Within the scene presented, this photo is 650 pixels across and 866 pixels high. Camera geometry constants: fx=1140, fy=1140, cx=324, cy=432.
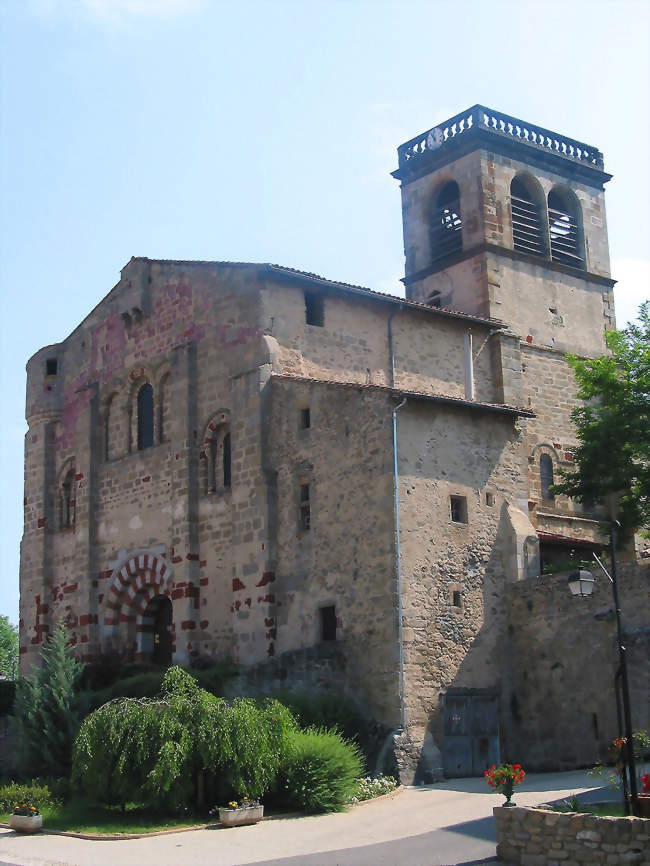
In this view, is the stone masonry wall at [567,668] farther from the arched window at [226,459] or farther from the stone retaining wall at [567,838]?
the arched window at [226,459]

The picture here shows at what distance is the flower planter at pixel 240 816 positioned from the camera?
1869 centimetres

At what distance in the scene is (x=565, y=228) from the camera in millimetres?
36156

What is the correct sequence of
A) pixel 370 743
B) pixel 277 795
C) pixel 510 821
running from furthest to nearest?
pixel 370 743 → pixel 277 795 → pixel 510 821

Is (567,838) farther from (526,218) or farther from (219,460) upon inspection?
(526,218)

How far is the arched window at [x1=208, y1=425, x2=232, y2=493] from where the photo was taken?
28.6 metres

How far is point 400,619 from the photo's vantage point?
2284 centimetres

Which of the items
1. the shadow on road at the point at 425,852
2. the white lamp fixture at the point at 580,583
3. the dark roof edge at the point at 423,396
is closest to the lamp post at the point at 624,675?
the white lamp fixture at the point at 580,583

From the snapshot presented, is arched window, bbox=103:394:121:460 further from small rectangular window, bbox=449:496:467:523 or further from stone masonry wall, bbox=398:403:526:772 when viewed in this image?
small rectangular window, bbox=449:496:467:523

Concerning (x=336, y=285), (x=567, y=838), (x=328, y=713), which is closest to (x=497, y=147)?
(x=336, y=285)

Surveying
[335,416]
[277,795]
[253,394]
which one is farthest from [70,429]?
[277,795]

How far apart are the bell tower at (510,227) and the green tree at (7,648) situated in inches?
1926

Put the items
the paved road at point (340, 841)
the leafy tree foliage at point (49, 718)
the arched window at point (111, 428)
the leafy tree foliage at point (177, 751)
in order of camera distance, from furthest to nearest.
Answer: the arched window at point (111, 428) < the leafy tree foliage at point (49, 718) < the leafy tree foliage at point (177, 751) < the paved road at point (340, 841)

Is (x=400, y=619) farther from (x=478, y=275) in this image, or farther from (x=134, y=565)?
(x=478, y=275)

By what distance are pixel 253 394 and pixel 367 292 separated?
3.85m
